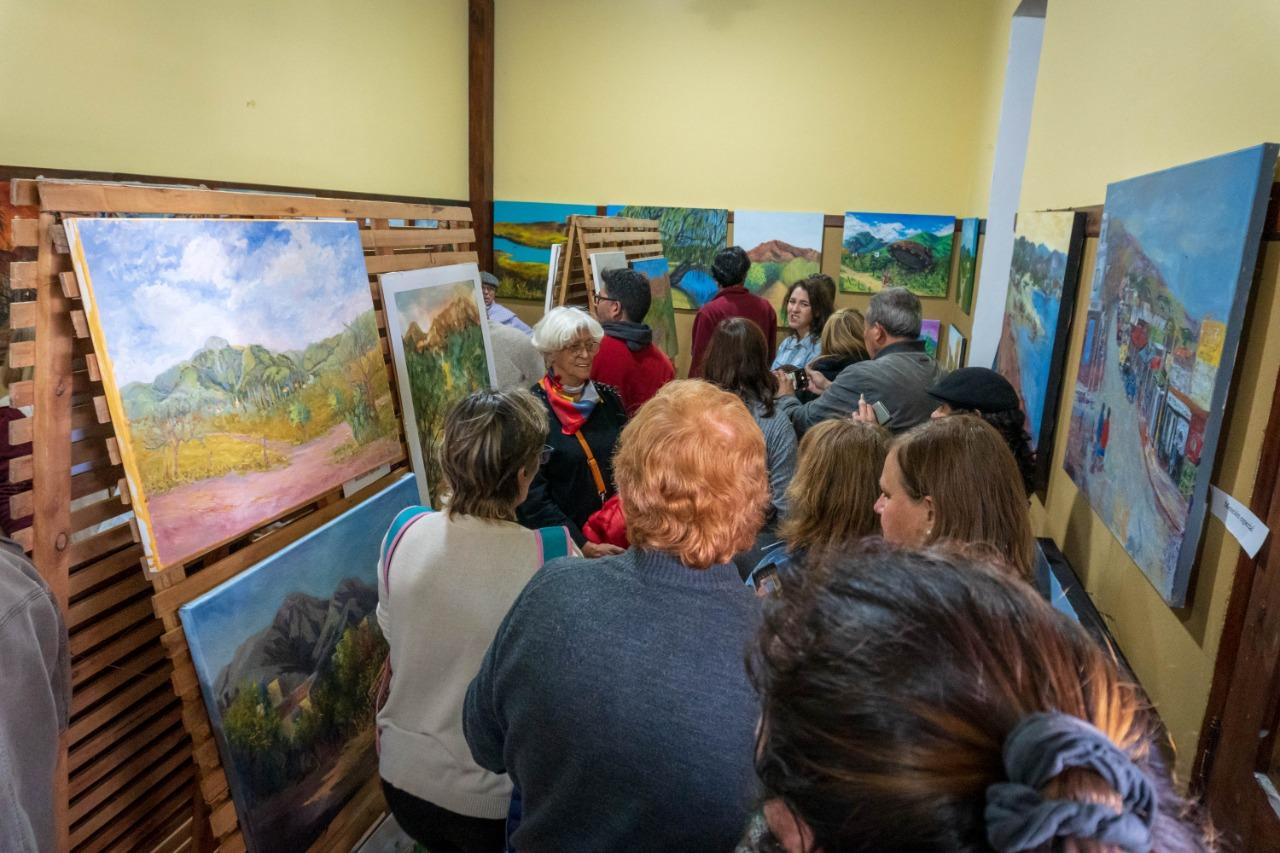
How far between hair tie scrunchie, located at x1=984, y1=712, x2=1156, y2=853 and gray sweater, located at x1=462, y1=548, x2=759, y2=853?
2.00ft

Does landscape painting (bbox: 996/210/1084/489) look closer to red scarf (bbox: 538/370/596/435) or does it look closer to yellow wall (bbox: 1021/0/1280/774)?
yellow wall (bbox: 1021/0/1280/774)

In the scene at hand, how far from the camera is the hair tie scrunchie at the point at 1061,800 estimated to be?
471 millimetres

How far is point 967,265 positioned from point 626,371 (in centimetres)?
326

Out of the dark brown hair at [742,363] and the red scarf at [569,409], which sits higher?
the dark brown hair at [742,363]

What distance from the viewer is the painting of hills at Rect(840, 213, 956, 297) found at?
6.35 meters

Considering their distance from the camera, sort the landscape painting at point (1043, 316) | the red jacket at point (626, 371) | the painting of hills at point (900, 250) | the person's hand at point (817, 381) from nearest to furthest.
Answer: the landscape painting at point (1043, 316) < the red jacket at point (626, 371) < the person's hand at point (817, 381) < the painting of hills at point (900, 250)

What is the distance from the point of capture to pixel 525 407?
1902 mm

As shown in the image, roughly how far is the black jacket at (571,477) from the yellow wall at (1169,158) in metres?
1.49

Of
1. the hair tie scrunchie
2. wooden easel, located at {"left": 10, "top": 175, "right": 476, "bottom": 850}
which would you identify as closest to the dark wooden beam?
wooden easel, located at {"left": 10, "top": 175, "right": 476, "bottom": 850}

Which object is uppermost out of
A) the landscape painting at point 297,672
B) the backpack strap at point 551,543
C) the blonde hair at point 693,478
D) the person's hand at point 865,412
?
Result: the blonde hair at point 693,478

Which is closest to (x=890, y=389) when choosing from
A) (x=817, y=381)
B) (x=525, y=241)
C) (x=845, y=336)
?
(x=817, y=381)

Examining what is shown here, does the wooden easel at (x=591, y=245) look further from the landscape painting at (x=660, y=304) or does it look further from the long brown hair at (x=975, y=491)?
the long brown hair at (x=975, y=491)

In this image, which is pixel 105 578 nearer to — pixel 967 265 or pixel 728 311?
pixel 728 311

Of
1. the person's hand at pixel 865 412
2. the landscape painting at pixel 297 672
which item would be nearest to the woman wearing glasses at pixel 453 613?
the landscape painting at pixel 297 672
